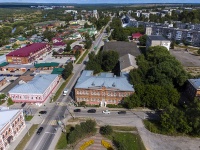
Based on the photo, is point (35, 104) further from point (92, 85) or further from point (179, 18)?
point (179, 18)

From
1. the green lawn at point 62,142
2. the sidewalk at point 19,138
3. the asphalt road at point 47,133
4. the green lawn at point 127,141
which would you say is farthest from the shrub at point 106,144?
the sidewalk at point 19,138

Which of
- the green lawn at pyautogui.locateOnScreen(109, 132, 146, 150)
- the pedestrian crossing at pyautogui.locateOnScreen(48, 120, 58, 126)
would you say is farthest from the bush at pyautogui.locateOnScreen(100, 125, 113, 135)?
the pedestrian crossing at pyautogui.locateOnScreen(48, 120, 58, 126)

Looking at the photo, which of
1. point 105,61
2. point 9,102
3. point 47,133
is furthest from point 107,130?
point 105,61

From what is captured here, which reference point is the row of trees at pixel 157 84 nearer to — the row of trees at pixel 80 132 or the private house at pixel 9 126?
the row of trees at pixel 80 132

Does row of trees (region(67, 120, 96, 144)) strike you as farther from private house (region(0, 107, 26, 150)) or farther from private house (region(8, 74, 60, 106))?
private house (region(8, 74, 60, 106))

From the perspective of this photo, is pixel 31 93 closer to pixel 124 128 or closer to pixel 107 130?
pixel 107 130

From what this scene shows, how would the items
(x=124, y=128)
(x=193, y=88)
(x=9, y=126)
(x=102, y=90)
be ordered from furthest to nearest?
(x=193, y=88) → (x=102, y=90) → (x=124, y=128) → (x=9, y=126)
